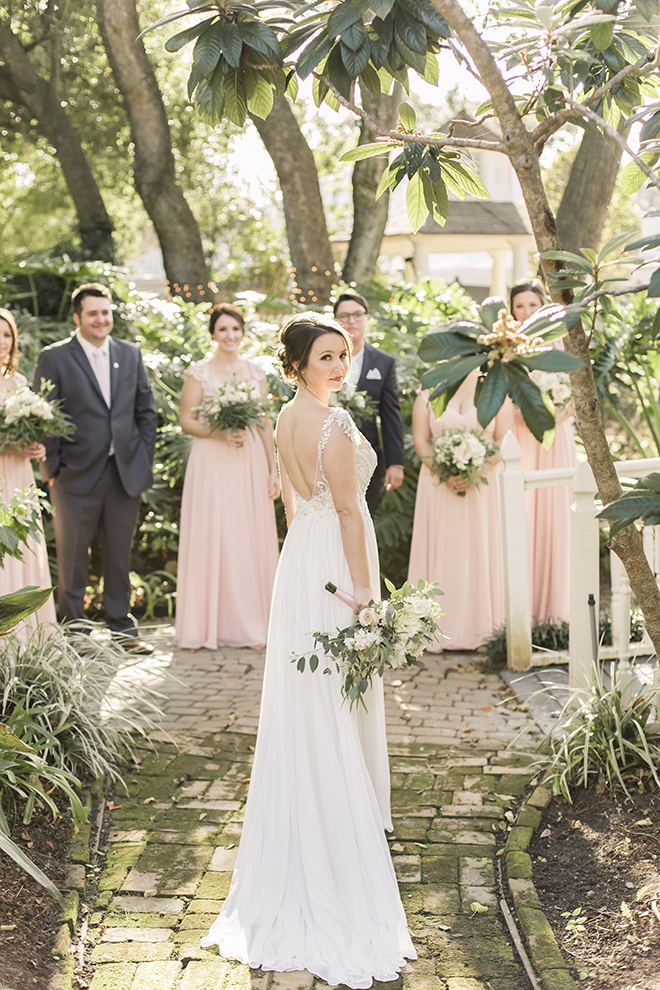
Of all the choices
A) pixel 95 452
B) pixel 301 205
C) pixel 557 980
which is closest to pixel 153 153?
pixel 301 205

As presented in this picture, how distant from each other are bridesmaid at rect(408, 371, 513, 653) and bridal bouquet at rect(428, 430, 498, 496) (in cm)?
11

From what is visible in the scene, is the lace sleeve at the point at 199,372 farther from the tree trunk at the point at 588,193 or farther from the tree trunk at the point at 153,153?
the tree trunk at the point at 588,193

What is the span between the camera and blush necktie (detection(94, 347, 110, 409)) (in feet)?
20.6

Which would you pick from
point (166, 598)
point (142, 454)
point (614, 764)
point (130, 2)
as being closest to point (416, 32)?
point (614, 764)

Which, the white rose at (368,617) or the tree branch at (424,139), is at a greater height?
the tree branch at (424,139)

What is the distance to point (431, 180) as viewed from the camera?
316cm

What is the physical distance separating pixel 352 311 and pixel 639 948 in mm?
4086

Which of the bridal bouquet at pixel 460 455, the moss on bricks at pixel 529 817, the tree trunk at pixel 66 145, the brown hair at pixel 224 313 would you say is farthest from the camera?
the tree trunk at pixel 66 145

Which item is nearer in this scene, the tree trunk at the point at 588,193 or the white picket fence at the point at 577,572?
the white picket fence at the point at 577,572

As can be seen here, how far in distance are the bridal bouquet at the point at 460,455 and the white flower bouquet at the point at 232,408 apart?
126 centimetres

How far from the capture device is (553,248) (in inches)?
118

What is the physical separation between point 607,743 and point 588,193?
722 centimetres

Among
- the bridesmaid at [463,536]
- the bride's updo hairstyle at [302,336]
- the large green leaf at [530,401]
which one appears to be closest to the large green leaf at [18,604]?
the bride's updo hairstyle at [302,336]

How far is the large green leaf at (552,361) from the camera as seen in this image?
2.03 meters
